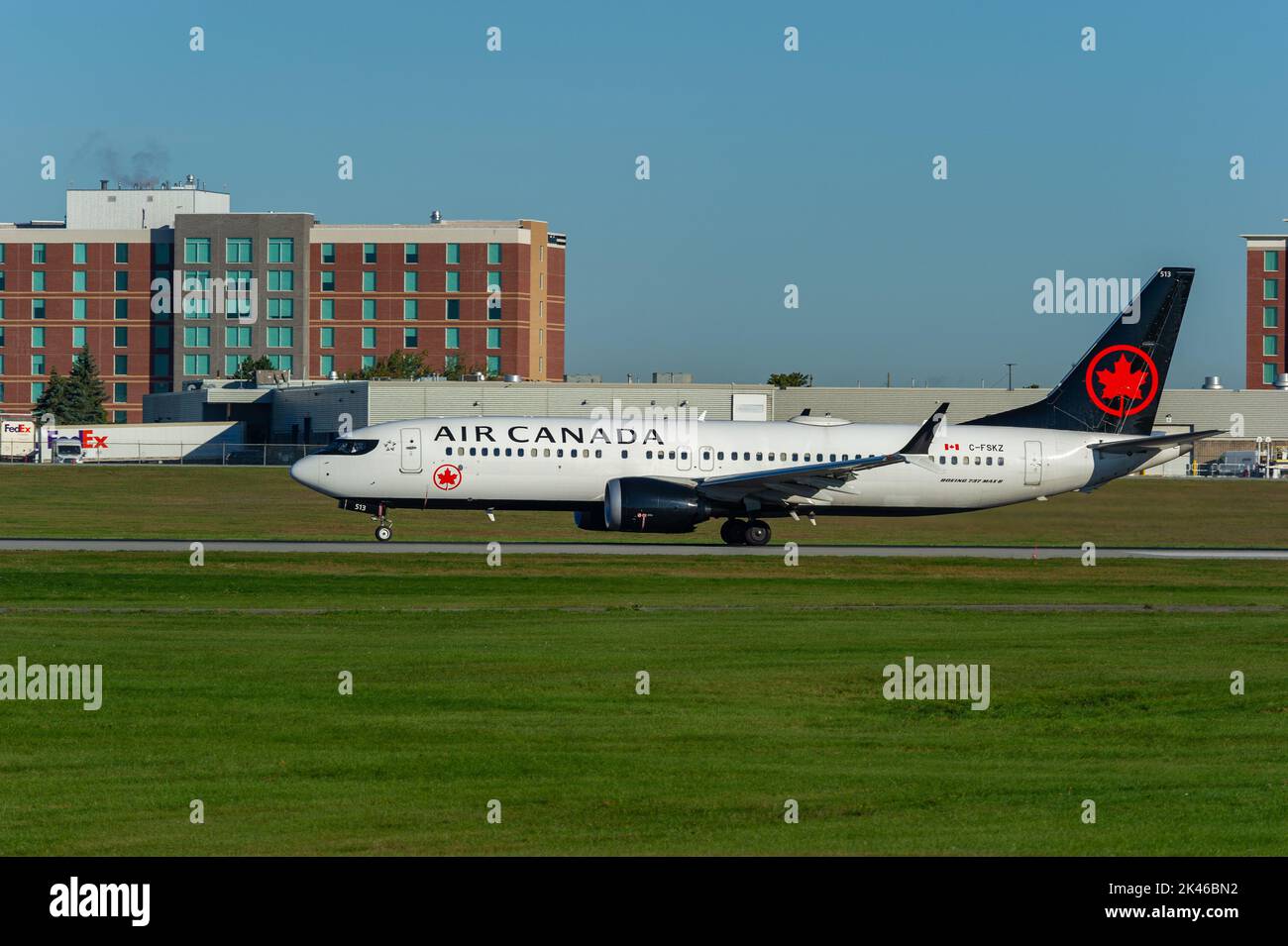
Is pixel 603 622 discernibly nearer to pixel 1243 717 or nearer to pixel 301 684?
pixel 301 684

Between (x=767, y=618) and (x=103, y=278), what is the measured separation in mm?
167064

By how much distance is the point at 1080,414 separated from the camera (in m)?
59.0

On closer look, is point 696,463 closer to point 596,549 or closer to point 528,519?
point 596,549

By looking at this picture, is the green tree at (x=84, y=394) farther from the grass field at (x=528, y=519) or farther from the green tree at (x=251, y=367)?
the grass field at (x=528, y=519)

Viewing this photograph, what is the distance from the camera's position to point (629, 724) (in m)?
22.8

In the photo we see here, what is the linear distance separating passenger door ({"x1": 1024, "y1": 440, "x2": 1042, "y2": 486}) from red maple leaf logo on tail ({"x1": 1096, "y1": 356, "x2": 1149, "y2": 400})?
3.56m

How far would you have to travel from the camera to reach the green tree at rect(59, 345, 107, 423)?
174875mm

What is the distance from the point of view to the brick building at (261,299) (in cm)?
18350

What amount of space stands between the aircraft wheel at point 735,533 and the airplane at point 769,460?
45 millimetres

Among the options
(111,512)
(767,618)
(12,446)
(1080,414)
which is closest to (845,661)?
(767,618)

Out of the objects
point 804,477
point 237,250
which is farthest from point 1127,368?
point 237,250

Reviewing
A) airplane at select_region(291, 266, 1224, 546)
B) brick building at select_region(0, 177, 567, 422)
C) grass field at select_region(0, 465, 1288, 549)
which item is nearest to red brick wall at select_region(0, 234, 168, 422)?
brick building at select_region(0, 177, 567, 422)

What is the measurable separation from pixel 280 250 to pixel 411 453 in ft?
448

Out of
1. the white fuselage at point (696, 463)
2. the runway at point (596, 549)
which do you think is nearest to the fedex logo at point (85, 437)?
the runway at point (596, 549)
